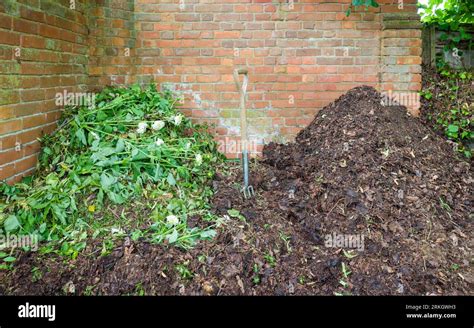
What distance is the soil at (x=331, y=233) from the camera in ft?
8.37

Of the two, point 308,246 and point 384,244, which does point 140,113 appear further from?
point 384,244

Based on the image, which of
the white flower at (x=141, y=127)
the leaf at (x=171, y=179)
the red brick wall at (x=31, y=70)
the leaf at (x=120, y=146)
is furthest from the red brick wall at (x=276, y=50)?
the leaf at (x=171, y=179)

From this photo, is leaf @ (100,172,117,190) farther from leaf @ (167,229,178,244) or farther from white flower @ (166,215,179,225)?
leaf @ (167,229,178,244)

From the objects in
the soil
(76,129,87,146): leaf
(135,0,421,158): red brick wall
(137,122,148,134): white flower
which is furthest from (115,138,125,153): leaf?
(135,0,421,158): red brick wall

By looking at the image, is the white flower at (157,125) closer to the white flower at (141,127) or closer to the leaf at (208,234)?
the white flower at (141,127)

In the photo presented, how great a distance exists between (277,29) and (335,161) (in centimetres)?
184

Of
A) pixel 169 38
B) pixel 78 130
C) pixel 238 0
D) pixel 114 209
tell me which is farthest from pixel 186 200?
pixel 238 0

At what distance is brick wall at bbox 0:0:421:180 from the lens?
448cm

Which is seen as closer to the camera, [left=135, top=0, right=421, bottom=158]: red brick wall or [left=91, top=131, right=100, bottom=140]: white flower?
[left=91, top=131, right=100, bottom=140]: white flower

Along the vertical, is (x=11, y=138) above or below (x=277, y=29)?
below

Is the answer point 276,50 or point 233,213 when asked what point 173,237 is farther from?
point 276,50

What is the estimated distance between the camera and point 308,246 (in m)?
2.98

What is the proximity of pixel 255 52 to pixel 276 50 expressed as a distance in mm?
246

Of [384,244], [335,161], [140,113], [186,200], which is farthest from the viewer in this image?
[140,113]
